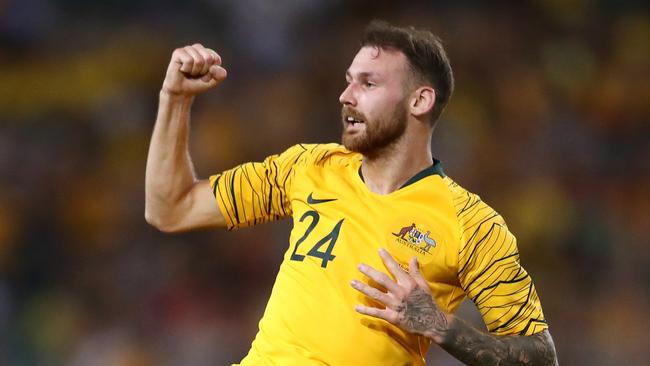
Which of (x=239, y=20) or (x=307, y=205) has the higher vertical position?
(x=239, y=20)

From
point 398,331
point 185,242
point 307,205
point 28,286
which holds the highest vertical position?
point 307,205

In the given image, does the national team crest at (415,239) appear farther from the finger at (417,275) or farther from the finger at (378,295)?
the finger at (378,295)

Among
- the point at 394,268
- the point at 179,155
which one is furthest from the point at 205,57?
the point at 394,268

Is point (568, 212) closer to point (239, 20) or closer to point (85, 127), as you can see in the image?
point (239, 20)

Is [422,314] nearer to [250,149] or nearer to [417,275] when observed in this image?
[417,275]

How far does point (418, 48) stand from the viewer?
370 centimetres

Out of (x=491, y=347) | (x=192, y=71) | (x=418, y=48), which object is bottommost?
(x=491, y=347)

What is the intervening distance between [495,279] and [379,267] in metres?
0.41

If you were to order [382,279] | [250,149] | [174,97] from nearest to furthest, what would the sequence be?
[382,279] < [174,97] < [250,149]

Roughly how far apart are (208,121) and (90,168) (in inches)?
38.7

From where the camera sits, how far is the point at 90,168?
24.4 feet

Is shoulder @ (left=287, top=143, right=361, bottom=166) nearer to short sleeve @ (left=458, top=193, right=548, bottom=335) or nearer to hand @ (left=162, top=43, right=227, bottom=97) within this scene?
hand @ (left=162, top=43, right=227, bottom=97)

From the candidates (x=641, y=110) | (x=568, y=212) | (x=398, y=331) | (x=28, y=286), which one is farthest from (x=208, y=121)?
(x=398, y=331)

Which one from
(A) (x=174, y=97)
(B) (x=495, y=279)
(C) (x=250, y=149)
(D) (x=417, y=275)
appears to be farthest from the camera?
(C) (x=250, y=149)
